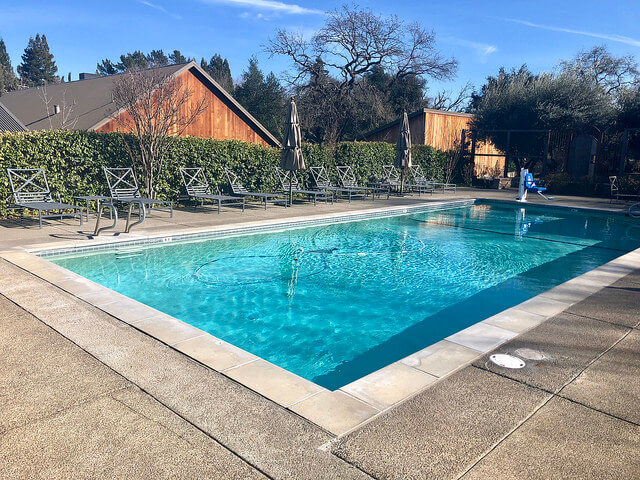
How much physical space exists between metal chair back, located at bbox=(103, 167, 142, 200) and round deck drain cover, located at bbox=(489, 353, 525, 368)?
28.7 feet

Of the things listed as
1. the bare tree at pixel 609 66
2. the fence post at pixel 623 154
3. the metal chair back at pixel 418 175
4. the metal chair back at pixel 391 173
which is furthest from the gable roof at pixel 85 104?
the bare tree at pixel 609 66

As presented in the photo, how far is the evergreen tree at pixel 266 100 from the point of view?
31656mm

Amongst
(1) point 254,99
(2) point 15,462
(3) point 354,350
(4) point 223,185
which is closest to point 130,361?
(2) point 15,462

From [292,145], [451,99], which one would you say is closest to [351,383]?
[292,145]

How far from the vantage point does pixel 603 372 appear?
3.15 metres

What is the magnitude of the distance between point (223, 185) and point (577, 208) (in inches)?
414

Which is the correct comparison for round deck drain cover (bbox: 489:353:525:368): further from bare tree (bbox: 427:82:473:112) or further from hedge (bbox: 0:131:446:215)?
bare tree (bbox: 427:82:473:112)

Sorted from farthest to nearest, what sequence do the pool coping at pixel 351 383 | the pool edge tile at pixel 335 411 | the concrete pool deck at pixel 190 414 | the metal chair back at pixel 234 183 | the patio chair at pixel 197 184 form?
the metal chair back at pixel 234 183
the patio chair at pixel 197 184
the pool coping at pixel 351 383
the pool edge tile at pixel 335 411
the concrete pool deck at pixel 190 414

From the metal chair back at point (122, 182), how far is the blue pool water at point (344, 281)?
10.1 ft

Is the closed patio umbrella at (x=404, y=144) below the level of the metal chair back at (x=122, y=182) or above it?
above

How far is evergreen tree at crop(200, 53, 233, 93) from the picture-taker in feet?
159

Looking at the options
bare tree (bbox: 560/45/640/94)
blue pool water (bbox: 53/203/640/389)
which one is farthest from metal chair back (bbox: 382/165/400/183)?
bare tree (bbox: 560/45/640/94)

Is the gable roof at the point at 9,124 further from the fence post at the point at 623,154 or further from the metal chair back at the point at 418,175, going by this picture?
the fence post at the point at 623,154

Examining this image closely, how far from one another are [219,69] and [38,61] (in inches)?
1209
